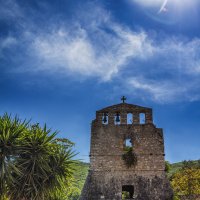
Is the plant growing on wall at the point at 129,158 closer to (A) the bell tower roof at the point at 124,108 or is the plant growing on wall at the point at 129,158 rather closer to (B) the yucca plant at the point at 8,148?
(A) the bell tower roof at the point at 124,108

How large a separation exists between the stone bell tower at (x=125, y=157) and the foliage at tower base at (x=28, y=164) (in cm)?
224

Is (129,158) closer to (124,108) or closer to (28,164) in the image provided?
(124,108)

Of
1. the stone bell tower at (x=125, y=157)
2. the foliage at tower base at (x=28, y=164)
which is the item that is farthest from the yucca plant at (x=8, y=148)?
the stone bell tower at (x=125, y=157)

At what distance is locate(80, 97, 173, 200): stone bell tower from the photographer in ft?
52.3

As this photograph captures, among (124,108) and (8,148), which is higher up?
(124,108)

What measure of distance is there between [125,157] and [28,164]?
596cm

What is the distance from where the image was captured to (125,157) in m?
17.0

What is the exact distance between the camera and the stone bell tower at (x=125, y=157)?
15.9 meters

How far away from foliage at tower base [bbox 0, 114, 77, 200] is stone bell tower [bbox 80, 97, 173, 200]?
2.24 metres

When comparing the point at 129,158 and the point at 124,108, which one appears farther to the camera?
the point at 124,108

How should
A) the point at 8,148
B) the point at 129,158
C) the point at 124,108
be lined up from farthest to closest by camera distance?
1. the point at 124,108
2. the point at 129,158
3. the point at 8,148

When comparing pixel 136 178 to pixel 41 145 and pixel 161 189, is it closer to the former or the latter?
pixel 161 189

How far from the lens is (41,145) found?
581 inches

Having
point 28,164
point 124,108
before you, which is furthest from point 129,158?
point 28,164
